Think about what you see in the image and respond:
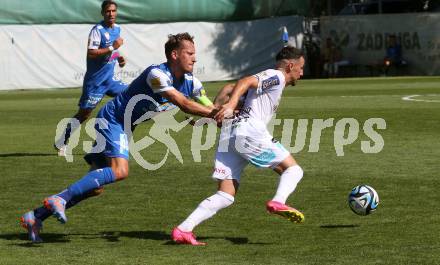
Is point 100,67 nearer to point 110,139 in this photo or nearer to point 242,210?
point 242,210

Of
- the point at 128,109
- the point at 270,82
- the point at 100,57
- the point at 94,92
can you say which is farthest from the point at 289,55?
the point at 100,57

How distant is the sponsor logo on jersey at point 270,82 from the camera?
372 inches

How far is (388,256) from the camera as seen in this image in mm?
8422

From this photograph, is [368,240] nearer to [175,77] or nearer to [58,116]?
[175,77]

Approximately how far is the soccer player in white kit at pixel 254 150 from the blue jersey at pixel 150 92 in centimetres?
58

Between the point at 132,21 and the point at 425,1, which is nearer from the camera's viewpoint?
the point at 132,21

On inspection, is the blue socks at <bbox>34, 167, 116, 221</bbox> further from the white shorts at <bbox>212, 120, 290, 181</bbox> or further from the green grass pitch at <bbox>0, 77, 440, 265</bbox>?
the white shorts at <bbox>212, 120, 290, 181</bbox>

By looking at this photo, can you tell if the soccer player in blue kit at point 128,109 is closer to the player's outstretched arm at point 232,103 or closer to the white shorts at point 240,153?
the player's outstretched arm at point 232,103

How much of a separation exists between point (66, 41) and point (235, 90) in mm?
31586

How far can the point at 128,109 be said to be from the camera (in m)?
9.70

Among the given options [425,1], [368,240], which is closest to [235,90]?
[368,240]

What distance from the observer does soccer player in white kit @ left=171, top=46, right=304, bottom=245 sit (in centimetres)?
921

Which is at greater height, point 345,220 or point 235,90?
point 235,90

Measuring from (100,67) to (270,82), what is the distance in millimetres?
8436
